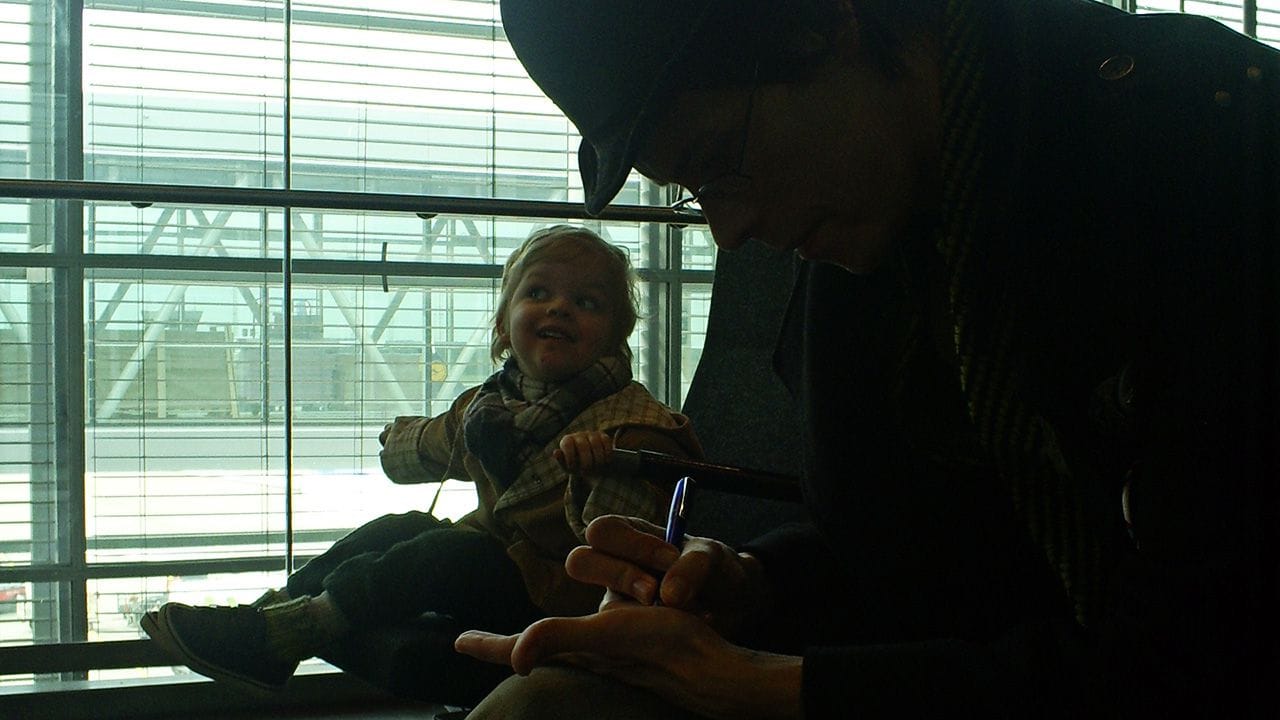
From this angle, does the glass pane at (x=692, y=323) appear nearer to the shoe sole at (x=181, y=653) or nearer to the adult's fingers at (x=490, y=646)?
the shoe sole at (x=181, y=653)

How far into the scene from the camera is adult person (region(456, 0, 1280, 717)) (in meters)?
0.76

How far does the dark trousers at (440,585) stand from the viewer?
5.40ft

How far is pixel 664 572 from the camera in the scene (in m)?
1.13

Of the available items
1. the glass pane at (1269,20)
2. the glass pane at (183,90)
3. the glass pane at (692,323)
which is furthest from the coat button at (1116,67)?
the glass pane at (1269,20)

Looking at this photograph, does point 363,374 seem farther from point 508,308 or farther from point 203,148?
point 203,148

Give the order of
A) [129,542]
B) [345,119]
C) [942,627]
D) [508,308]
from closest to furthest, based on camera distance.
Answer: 1. [942,627]
2. [508,308]
3. [129,542]
4. [345,119]

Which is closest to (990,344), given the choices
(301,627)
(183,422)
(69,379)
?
(301,627)

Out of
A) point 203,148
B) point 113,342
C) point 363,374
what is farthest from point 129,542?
point 203,148

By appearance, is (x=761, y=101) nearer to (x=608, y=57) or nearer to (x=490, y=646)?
(x=608, y=57)

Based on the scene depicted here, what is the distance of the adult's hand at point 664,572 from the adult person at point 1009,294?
0.12 feet

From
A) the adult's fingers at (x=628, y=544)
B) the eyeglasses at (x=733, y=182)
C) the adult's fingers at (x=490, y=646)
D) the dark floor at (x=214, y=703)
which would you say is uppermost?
the eyeglasses at (x=733, y=182)

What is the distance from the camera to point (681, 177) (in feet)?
3.16

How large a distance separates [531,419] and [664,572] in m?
1.03

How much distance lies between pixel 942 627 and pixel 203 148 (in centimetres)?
329
